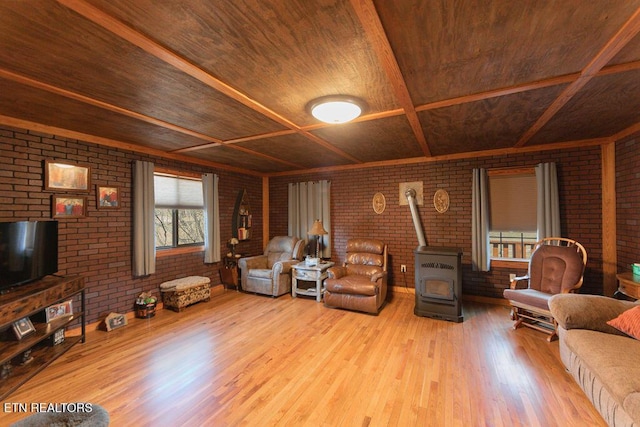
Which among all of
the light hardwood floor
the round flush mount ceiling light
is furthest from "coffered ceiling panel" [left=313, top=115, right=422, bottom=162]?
the light hardwood floor

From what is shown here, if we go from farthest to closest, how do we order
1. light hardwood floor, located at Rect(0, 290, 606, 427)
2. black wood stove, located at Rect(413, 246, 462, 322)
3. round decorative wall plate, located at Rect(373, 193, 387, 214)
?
round decorative wall plate, located at Rect(373, 193, 387, 214) → black wood stove, located at Rect(413, 246, 462, 322) → light hardwood floor, located at Rect(0, 290, 606, 427)

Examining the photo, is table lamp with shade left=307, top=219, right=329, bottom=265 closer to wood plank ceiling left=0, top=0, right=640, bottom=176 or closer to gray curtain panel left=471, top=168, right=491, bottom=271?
wood plank ceiling left=0, top=0, right=640, bottom=176

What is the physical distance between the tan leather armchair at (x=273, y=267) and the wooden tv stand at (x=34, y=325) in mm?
2243

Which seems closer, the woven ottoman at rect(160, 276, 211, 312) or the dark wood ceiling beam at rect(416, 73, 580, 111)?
the dark wood ceiling beam at rect(416, 73, 580, 111)

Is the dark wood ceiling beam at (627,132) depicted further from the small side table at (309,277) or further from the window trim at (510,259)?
the small side table at (309,277)

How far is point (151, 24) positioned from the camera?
1380 mm

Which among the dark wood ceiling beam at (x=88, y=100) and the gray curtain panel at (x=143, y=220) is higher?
the dark wood ceiling beam at (x=88, y=100)

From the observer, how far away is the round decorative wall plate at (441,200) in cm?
437

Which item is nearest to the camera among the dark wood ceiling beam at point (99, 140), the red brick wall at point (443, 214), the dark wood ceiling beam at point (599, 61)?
the dark wood ceiling beam at point (599, 61)

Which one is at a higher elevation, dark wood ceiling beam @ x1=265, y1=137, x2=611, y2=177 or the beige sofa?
dark wood ceiling beam @ x1=265, y1=137, x2=611, y2=177

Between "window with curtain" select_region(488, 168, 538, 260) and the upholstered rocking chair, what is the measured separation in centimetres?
55

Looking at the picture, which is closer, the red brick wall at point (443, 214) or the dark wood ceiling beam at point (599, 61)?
the dark wood ceiling beam at point (599, 61)

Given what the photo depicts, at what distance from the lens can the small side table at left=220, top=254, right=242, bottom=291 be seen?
4.89m

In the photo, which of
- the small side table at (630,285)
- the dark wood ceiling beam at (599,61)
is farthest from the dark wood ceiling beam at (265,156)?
the small side table at (630,285)
